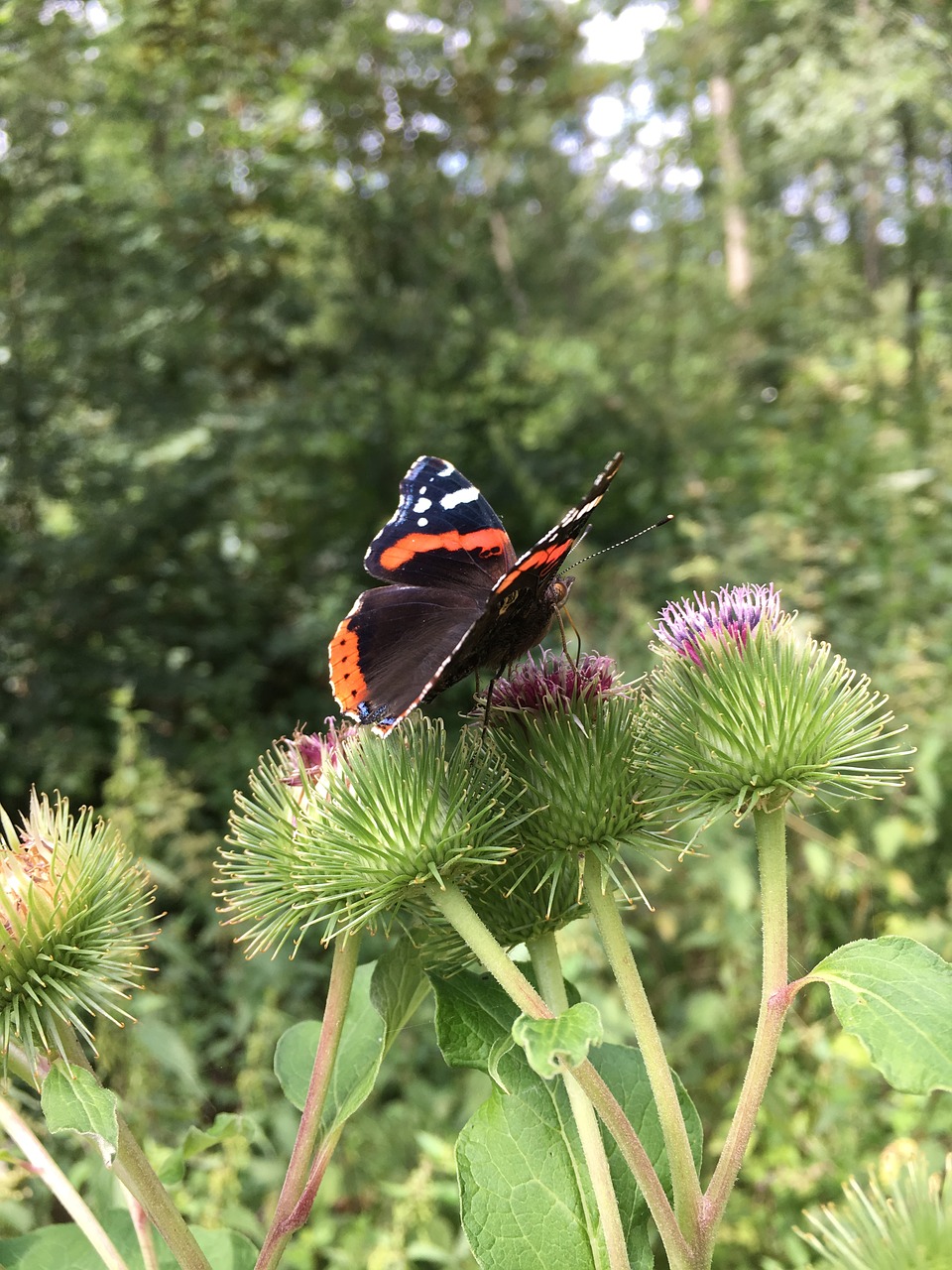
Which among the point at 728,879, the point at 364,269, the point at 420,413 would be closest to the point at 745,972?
the point at 728,879

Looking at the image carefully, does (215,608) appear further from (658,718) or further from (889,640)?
(658,718)

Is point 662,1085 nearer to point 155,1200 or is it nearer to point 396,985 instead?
point 396,985

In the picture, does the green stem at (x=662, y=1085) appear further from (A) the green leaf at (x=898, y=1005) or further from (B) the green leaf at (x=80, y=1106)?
(B) the green leaf at (x=80, y=1106)

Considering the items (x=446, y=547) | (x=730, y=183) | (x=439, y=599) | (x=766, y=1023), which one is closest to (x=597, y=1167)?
(x=766, y=1023)

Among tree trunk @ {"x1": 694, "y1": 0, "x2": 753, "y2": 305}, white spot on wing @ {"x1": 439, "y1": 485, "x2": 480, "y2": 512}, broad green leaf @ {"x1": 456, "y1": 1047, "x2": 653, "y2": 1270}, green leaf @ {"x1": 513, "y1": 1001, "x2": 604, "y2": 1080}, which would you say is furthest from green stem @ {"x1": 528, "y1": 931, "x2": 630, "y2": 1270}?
tree trunk @ {"x1": 694, "y1": 0, "x2": 753, "y2": 305}

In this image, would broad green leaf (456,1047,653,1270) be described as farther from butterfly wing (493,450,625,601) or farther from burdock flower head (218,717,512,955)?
butterfly wing (493,450,625,601)

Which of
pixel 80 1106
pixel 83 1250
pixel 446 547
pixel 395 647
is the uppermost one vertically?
pixel 446 547
